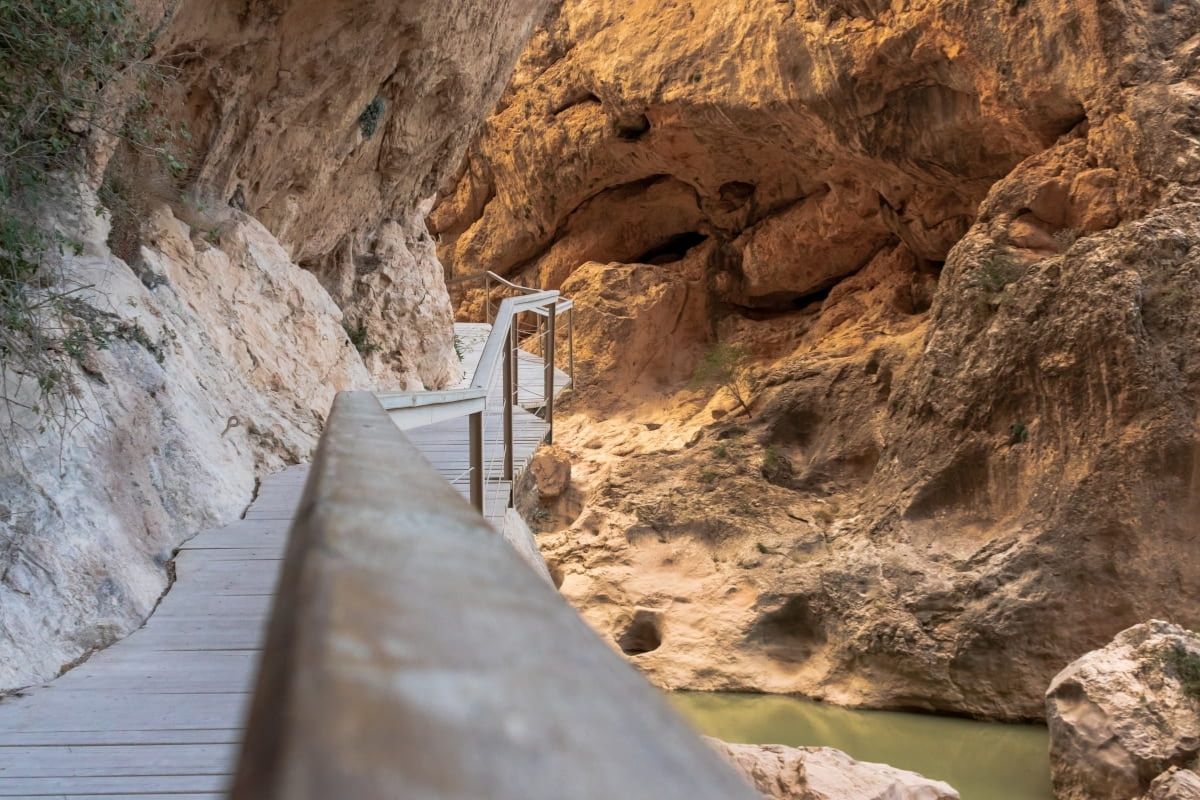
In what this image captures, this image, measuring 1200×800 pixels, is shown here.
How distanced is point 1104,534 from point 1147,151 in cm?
390

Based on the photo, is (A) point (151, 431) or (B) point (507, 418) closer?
(A) point (151, 431)

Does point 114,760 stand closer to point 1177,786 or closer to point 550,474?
point 1177,786

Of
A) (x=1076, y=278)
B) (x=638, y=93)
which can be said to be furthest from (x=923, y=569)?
(x=638, y=93)

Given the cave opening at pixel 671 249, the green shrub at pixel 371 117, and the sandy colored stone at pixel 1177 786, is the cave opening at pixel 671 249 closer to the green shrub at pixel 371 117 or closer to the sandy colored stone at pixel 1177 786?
the green shrub at pixel 371 117

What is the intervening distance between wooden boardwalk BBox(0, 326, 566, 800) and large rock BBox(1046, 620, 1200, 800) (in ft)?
18.2

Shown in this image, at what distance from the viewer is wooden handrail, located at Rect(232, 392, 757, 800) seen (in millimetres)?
231

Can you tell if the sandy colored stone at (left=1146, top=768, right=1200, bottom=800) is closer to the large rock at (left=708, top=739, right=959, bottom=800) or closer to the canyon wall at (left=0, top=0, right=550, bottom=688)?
the large rock at (left=708, top=739, right=959, bottom=800)

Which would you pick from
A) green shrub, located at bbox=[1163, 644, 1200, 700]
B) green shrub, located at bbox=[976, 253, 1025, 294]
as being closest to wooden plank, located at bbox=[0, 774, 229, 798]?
green shrub, located at bbox=[1163, 644, 1200, 700]

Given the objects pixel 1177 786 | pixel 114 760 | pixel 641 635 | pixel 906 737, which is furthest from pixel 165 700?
pixel 641 635

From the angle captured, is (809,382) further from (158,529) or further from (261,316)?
(158,529)

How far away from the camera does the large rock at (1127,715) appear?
6.22m

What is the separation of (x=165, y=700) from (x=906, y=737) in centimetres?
776

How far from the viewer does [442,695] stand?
10.2 inches

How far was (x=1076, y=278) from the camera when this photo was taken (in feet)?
29.1
